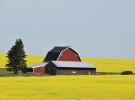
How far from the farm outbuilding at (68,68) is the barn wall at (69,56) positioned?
3529 mm

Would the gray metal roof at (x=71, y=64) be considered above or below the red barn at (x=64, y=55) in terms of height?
below

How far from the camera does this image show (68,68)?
96.6 metres

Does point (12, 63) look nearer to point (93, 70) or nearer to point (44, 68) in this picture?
point (44, 68)

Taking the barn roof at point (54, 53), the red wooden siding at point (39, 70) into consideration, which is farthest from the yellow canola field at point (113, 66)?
the red wooden siding at point (39, 70)

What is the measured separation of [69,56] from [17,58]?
16580mm

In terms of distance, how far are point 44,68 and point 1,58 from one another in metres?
23.9

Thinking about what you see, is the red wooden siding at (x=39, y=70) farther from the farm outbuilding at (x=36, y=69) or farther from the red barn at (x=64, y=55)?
the red barn at (x=64, y=55)

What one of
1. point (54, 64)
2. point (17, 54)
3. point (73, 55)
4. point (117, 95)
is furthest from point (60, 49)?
point (117, 95)

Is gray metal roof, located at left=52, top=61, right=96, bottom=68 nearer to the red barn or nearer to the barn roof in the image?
the red barn

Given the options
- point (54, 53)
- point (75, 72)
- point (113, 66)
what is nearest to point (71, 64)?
point (75, 72)

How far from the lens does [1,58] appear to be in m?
118

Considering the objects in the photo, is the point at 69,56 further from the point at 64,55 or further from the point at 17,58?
the point at 17,58

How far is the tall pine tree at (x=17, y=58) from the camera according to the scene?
88.8 m

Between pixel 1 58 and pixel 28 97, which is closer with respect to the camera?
pixel 28 97
